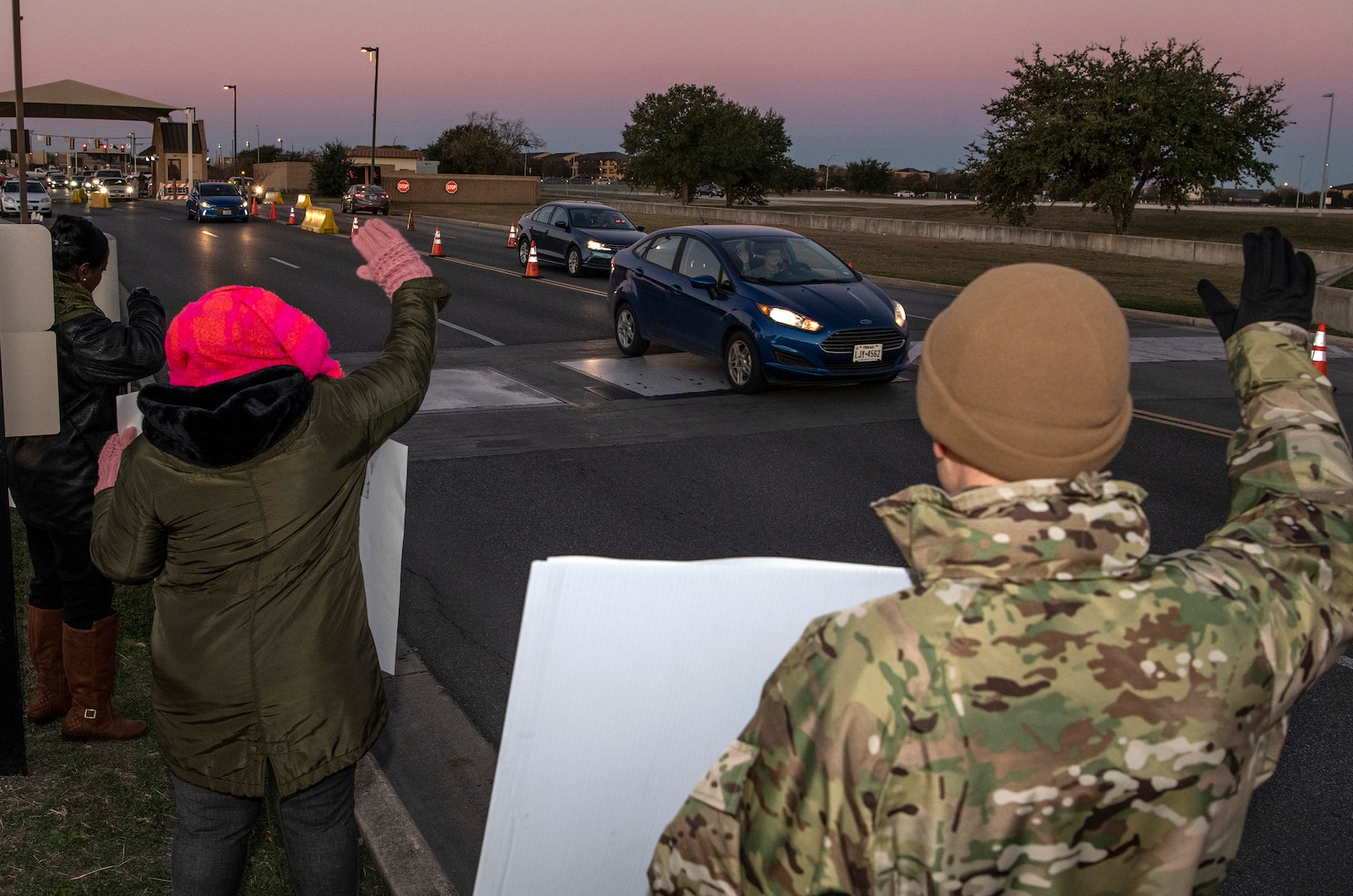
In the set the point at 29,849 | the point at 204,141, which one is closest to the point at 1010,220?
the point at 29,849

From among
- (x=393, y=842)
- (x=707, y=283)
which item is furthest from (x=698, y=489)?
(x=393, y=842)

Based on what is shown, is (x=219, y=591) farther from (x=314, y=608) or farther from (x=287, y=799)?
(x=287, y=799)

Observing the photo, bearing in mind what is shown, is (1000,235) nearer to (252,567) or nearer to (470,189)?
(470,189)

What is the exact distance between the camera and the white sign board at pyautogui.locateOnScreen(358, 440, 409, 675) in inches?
134

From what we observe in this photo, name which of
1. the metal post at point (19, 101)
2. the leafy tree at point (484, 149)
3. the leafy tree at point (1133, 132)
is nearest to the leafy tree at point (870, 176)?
the leafy tree at point (484, 149)

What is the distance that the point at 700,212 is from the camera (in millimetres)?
49219

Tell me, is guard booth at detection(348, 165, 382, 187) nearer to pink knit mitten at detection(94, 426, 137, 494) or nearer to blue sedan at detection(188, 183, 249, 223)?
blue sedan at detection(188, 183, 249, 223)

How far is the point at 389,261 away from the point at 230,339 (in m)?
0.72

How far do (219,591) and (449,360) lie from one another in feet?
34.8

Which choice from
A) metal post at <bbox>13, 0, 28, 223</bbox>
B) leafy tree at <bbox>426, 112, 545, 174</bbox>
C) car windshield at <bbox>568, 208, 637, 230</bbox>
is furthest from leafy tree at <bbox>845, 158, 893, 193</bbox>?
metal post at <bbox>13, 0, 28, 223</bbox>

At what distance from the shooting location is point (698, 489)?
8031 millimetres

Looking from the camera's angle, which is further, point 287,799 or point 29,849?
point 29,849

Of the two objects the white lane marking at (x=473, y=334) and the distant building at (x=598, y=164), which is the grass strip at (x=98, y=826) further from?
the distant building at (x=598, y=164)

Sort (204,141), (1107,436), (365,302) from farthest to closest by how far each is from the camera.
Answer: (204,141), (365,302), (1107,436)
